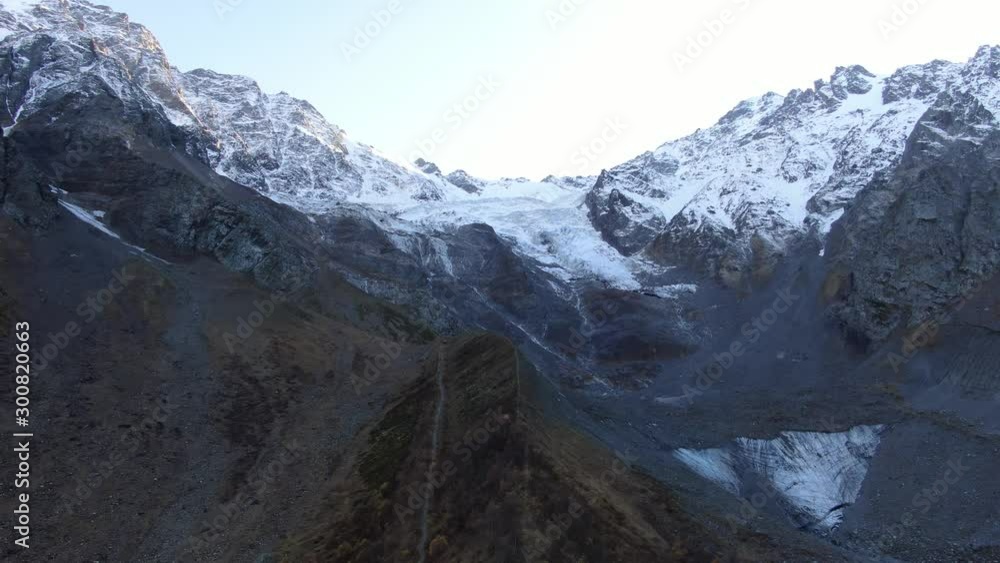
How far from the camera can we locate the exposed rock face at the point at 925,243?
359ft

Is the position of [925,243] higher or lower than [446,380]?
higher

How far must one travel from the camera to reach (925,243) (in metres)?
116

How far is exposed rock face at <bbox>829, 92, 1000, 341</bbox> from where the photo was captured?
4308 inches

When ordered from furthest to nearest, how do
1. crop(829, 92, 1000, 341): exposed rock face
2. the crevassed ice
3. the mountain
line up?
crop(829, 92, 1000, 341): exposed rock face
the crevassed ice
the mountain

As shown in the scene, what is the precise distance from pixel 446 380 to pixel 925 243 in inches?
3982

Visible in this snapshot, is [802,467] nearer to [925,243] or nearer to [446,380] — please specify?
[446,380]

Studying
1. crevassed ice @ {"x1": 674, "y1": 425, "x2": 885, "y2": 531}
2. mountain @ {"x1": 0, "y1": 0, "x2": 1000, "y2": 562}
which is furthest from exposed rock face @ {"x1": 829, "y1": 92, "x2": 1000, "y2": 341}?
crevassed ice @ {"x1": 674, "y1": 425, "x2": 885, "y2": 531}

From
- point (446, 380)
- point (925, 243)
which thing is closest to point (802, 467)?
point (446, 380)

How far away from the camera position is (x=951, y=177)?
122062 millimetres

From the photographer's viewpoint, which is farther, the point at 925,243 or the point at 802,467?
the point at 925,243

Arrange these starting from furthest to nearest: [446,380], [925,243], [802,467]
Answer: [925,243] < [802,467] < [446,380]

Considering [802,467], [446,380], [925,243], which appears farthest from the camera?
[925,243]

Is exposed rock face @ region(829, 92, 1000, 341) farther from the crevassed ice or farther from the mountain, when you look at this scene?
the crevassed ice

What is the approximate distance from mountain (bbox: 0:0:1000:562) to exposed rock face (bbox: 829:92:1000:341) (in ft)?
1.84
